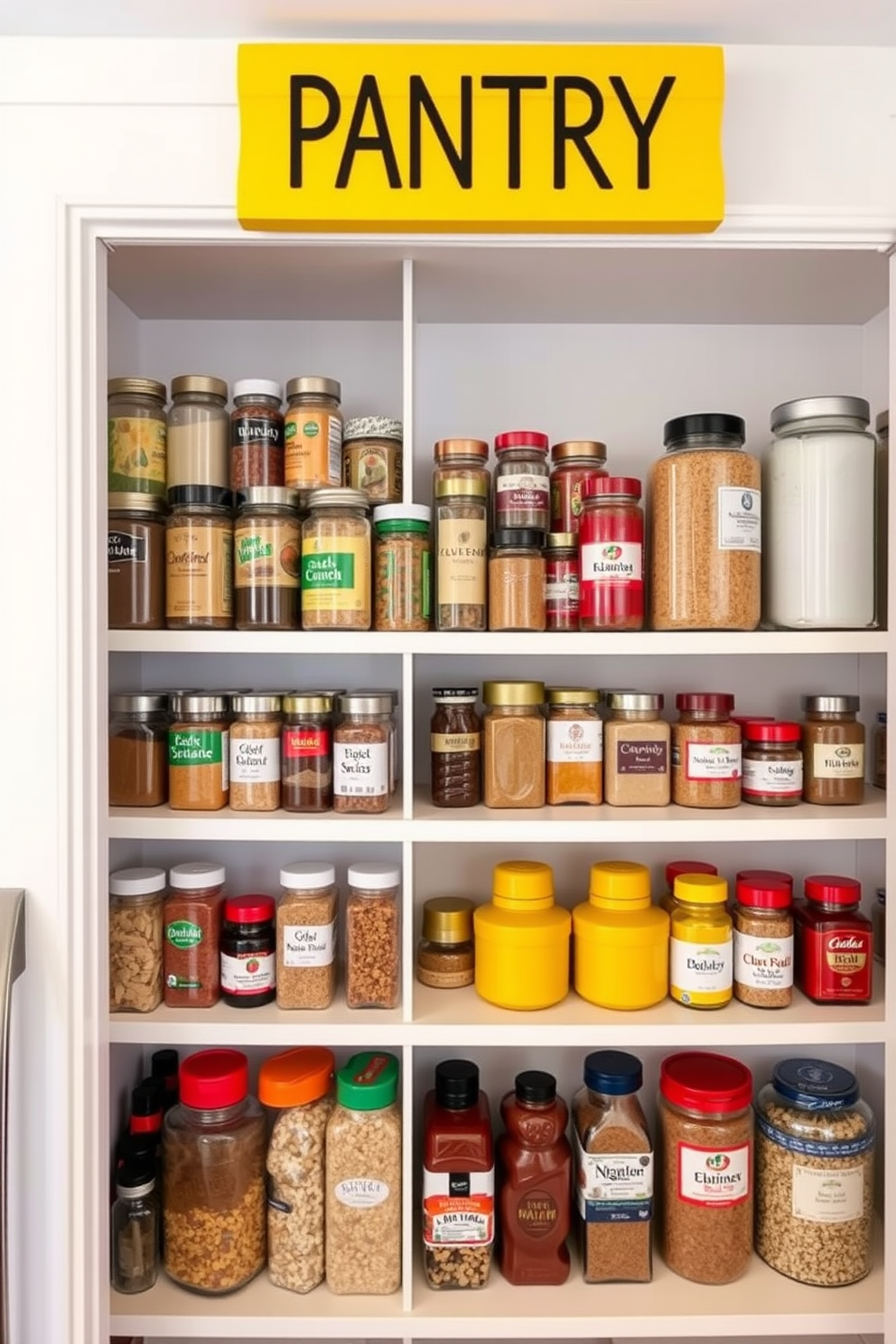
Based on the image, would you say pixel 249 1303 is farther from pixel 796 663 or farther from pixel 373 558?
pixel 796 663

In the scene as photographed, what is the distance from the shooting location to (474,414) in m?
1.23

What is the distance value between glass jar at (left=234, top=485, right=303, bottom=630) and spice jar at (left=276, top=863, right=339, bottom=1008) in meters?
0.35

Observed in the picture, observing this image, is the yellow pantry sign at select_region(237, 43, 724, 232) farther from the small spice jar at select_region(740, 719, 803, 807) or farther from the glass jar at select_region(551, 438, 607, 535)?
the small spice jar at select_region(740, 719, 803, 807)

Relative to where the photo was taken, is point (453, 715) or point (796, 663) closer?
point (453, 715)

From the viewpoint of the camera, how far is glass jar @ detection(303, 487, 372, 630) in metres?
0.99

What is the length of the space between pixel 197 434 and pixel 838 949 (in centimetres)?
112

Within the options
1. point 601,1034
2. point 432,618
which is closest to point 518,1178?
point 601,1034

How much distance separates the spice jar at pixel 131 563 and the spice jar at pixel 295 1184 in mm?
639

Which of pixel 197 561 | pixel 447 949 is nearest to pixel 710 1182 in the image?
pixel 447 949

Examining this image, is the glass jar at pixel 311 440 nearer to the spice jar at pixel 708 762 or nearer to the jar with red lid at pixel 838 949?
the spice jar at pixel 708 762

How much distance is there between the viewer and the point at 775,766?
3.48 feet

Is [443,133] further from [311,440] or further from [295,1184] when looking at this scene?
[295,1184]

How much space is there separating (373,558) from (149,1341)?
4.05 ft

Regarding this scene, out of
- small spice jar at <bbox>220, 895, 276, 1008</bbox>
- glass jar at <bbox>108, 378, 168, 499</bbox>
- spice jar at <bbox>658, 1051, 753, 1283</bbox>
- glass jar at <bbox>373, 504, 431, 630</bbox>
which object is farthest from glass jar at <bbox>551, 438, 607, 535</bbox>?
spice jar at <bbox>658, 1051, 753, 1283</bbox>
